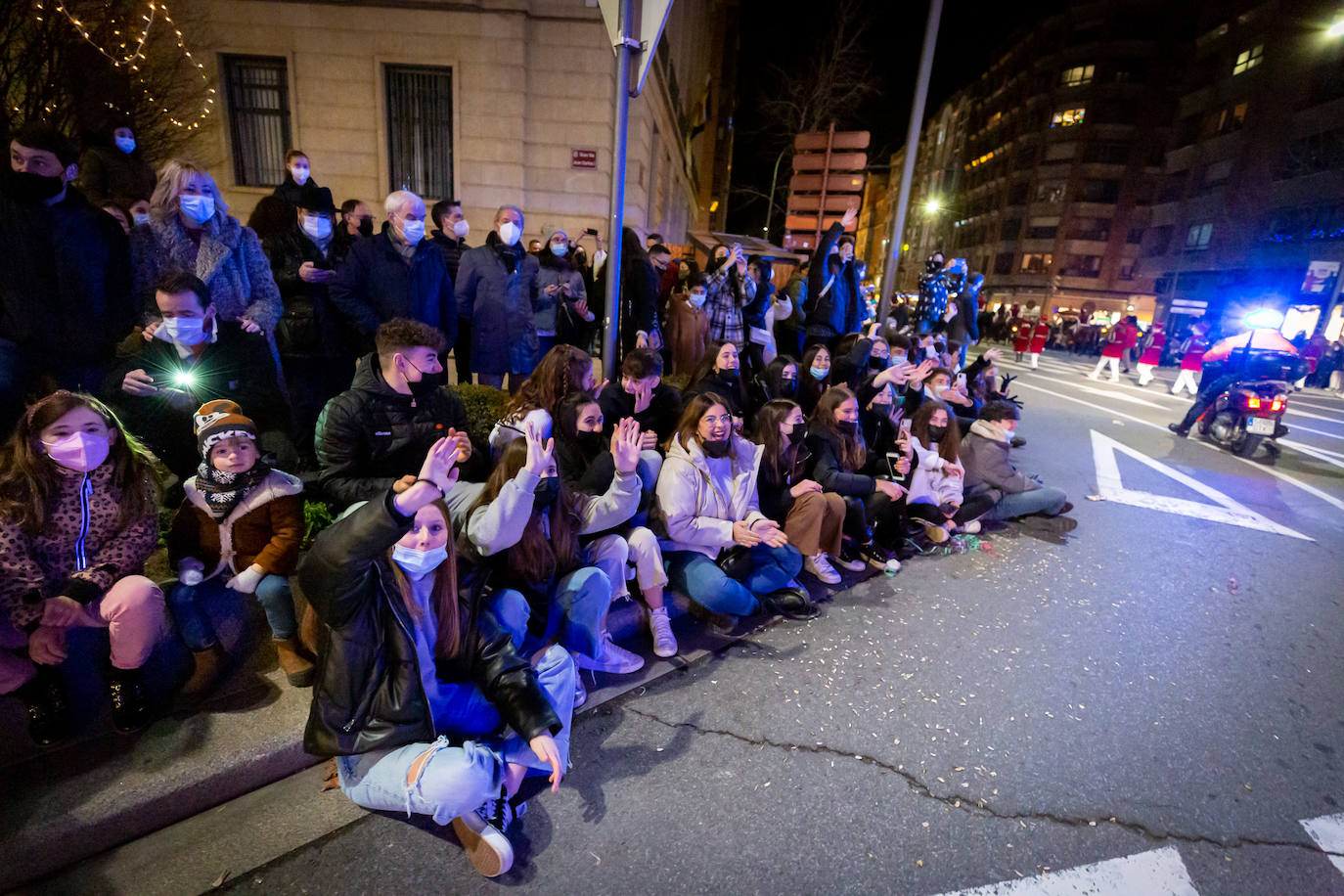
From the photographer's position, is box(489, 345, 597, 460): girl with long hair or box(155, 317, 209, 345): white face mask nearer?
box(155, 317, 209, 345): white face mask

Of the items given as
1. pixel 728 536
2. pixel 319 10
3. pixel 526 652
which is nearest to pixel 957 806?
pixel 728 536

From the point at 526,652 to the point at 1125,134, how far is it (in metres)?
67.2

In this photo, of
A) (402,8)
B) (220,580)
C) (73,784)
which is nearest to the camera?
(73,784)

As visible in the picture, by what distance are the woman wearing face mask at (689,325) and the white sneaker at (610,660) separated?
395cm

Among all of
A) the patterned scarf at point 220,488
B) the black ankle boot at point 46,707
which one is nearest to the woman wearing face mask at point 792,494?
the patterned scarf at point 220,488

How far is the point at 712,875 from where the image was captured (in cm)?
221

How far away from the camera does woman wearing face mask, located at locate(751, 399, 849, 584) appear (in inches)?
172

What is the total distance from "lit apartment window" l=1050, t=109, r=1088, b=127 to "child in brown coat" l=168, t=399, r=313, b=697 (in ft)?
A: 226

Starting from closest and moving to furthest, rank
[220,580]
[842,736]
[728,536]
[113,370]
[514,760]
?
[514,760], [220,580], [842,736], [113,370], [728,536]

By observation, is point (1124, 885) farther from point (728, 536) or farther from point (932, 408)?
point (932, 408)

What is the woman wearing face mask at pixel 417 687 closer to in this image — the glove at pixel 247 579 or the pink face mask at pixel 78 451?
the glove at pixel 247 579

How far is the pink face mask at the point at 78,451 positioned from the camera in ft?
7.61

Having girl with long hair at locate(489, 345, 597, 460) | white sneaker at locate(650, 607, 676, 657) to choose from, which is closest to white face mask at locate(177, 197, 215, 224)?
girl with long hair at locate(489, 345, 597, 460)

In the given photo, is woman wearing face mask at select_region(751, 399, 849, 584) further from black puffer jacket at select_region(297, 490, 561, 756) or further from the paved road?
black puffer jacket at select_region(297, 490, 561, 756)
